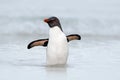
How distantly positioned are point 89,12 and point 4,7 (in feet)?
9.61

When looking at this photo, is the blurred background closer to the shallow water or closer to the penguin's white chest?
the shallow water

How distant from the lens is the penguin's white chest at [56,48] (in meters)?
9.30

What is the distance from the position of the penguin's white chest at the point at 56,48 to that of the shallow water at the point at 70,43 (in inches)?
5.6

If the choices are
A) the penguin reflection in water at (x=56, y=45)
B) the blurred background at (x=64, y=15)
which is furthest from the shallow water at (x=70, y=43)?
the penguin reflection in water at (x=56, y=45)

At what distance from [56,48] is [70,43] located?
9.68 feet

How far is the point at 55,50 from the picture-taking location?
9352mm

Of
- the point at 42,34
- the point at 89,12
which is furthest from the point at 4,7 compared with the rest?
the point at 42,34

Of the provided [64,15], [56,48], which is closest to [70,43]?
[56,48]

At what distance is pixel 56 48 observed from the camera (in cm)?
934

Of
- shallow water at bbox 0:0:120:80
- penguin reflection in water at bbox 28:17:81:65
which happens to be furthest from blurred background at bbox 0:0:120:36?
penguin reflection in water at bbox 28:17:81:65

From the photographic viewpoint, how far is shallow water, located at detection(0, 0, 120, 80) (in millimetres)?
8602

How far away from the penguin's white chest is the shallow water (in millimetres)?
142

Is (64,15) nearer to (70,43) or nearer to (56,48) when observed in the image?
(70,43)

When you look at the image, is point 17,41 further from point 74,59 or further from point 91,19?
point 91,19
